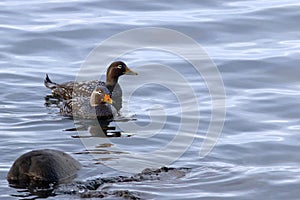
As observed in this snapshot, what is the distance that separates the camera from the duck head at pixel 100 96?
15203 mm

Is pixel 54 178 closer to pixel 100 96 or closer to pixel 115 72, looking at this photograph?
pixel 100 96

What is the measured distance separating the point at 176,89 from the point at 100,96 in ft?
4.65

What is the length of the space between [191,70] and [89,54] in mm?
2294

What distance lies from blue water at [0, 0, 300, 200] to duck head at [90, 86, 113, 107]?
1.43 ft

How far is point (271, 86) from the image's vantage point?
51.2 ft

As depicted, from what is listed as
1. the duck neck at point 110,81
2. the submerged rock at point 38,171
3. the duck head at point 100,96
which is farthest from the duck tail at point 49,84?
the submerged rock at point 38,171

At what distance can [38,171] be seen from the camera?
10.0 m

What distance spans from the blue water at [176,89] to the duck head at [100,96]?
435mm

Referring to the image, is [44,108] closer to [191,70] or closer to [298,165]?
[191,70]

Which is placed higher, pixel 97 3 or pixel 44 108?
pixel 97 3

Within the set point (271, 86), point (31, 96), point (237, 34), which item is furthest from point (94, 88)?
point (237, 34)

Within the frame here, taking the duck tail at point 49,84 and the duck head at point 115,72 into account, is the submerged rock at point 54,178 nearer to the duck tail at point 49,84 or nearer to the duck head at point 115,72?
the duck tail at point 49,84

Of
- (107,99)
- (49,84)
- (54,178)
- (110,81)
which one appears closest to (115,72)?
(110,81)

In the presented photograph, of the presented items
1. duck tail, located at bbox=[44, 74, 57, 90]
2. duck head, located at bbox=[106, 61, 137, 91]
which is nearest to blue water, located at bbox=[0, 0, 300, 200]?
duck tail, located at bbox=[44, 74, 57, 90]
